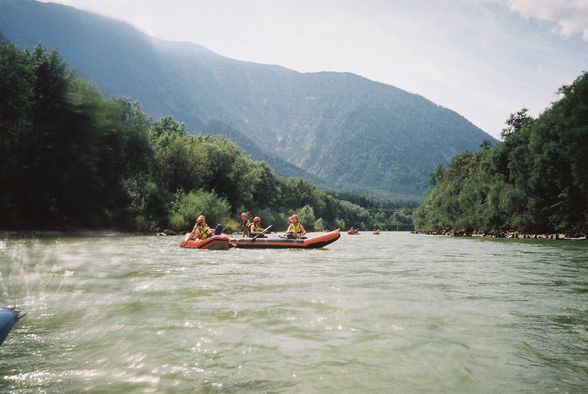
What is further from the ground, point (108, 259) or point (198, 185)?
point (198, 185)

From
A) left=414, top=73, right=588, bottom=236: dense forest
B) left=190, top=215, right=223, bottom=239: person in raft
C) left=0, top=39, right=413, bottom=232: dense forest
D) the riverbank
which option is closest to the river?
left=190, top=215, right=223, bottom=239: person in raft

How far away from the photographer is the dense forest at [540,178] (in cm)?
3650

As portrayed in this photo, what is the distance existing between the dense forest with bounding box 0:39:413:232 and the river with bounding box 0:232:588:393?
2203 cm

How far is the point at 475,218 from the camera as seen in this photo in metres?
55.5

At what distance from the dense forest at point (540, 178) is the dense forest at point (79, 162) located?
91.1 feet

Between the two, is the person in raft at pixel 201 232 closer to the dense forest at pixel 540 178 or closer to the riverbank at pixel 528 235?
the riverbank at pixel 528 235

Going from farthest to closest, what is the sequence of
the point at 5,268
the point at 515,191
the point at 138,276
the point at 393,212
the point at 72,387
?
the point at 393,212
the point at 515,191
the point at 5,268
the point at 138,276
the point at 72,387

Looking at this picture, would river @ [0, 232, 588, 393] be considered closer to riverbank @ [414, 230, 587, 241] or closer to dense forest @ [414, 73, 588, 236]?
riverbank @ [414, 230, 587, 241]

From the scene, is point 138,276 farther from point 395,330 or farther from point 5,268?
point 395,330

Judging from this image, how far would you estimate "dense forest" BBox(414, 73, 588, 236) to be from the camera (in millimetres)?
36500

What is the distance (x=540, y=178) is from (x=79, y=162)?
37.8 meters

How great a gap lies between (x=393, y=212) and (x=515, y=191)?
131753 millimetres

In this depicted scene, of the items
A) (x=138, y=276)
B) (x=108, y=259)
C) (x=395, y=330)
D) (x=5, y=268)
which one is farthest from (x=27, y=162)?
(x=395, y=330)

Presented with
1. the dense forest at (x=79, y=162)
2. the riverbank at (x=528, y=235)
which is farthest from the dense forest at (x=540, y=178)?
the dense forest at (x=79, y=162)
